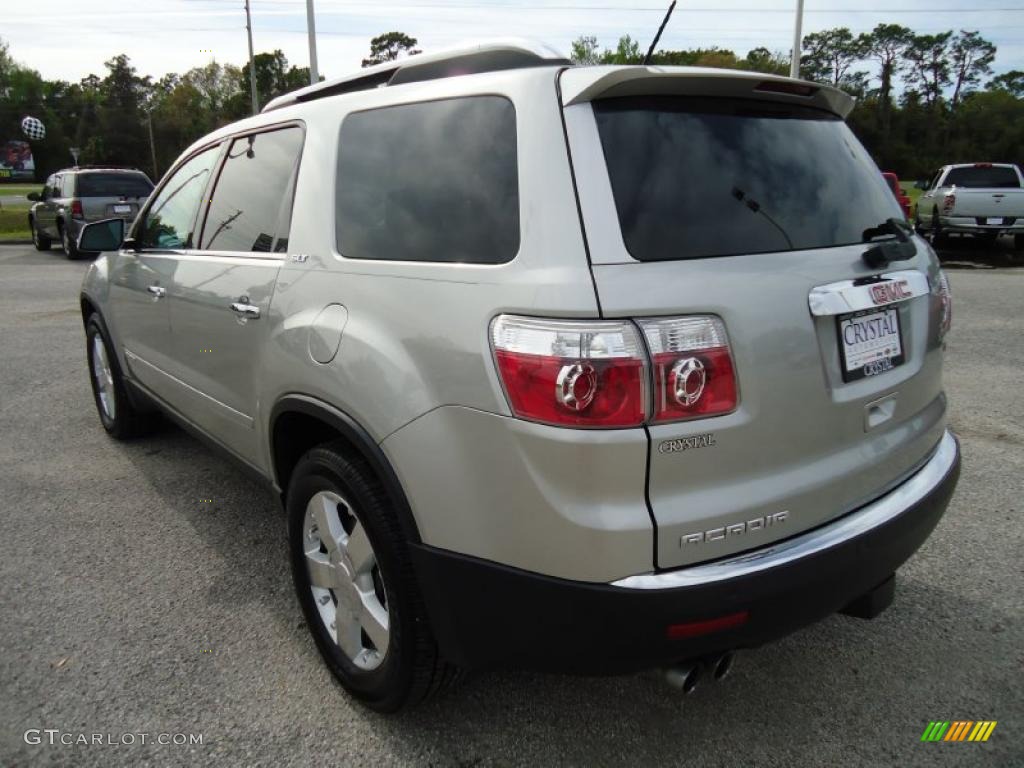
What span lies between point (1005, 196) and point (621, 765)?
691 inches

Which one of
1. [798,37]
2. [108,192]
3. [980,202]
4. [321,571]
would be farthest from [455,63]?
[798,37]

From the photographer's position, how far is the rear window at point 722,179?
1854 mm

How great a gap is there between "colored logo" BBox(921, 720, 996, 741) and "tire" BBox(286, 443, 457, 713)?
143 cm

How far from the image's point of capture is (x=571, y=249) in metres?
1.76

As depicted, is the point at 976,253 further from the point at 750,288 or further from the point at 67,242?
the point at 67,242

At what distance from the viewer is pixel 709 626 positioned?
1780 mm

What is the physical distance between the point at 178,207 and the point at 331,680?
2408 millimetres

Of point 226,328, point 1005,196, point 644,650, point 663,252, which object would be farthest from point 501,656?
point 1005,196

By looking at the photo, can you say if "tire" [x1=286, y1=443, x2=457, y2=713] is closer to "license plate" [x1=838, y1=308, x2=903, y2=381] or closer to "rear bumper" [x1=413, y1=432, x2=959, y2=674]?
"rear bumper" [x1=413, y1=432, x2=959, y2=674]

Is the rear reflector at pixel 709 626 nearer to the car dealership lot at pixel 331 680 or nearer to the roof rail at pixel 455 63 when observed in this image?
the car dealership lot at pixel 331 680

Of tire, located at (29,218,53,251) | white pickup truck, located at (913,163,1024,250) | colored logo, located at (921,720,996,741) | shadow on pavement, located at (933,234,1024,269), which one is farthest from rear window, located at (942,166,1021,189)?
tire, located at (29,218,53,251)

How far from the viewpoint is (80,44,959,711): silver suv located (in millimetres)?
1722

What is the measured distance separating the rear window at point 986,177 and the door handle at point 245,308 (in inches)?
702

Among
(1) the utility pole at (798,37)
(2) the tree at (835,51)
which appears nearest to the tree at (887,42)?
(2) the tree at (835,51)
